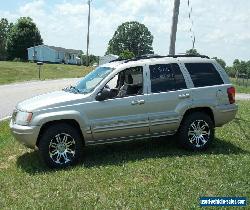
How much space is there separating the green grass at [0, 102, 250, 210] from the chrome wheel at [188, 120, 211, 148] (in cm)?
26

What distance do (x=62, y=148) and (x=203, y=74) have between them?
337 centimetres

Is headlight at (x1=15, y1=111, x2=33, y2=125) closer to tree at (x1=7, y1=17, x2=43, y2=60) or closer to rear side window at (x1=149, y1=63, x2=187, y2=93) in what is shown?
rear side window at (x1=149, y1=63, x2=187, y2=93)

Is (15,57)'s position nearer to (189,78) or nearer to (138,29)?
(138,29)

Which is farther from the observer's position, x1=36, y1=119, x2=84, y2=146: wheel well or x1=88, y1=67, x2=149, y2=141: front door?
x1=88, y1=67, x2=149, y2=141: front door

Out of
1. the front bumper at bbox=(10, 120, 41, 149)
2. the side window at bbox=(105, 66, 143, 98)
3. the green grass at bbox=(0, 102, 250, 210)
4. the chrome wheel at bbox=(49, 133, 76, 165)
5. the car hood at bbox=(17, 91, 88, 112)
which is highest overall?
the side window at bbox=(105, 66, 143, 98)

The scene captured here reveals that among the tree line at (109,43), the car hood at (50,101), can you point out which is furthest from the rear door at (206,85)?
the tree line at (109,43)

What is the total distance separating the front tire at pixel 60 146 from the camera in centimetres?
762

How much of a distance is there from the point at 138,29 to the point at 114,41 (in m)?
7.39

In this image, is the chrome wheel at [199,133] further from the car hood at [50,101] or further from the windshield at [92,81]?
the car hood at [50,101]

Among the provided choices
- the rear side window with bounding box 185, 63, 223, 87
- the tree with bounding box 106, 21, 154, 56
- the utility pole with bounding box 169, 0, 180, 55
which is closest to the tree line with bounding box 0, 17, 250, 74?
the tree with bounding box 106, 21, 154, 56

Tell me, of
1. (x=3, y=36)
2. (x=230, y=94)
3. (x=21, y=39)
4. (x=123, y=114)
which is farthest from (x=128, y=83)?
(x=3, y=36)

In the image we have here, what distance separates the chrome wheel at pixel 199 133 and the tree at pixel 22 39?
7716cm

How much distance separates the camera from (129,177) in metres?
7.03

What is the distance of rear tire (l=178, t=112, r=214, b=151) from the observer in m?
8.64
